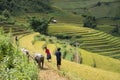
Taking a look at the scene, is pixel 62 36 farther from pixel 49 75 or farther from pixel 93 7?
pixel 93 7

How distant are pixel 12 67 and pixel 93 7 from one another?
163 meters

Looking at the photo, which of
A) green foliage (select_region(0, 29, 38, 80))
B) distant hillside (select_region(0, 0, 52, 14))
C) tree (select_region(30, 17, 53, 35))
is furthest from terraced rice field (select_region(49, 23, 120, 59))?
green foliage (select_region(0, 29, 38, 80))

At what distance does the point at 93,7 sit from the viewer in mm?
172000

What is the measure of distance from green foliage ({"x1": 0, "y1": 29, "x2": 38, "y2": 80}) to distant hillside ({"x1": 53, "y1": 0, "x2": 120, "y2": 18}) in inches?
5729

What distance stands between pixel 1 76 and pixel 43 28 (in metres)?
69.0

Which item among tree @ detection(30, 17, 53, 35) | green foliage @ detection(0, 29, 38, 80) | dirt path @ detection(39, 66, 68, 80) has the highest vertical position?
green foliage @ detection(0, 29, 38, 80)

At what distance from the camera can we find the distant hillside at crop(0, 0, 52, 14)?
98500mm

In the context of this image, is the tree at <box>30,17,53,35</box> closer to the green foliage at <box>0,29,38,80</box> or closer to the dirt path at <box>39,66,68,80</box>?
the dirt path at <box>39,66,68,80</box>

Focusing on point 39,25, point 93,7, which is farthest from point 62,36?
point 93,7

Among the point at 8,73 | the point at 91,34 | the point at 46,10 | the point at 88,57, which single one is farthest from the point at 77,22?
the point at 8,73

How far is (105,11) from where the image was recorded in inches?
6535

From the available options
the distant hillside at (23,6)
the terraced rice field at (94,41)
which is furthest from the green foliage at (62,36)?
the distant hillside at (23,6)

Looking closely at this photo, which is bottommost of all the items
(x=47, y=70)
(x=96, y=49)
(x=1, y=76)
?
Result: (x=96, y=49)

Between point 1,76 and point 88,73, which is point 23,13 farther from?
point 1,76
